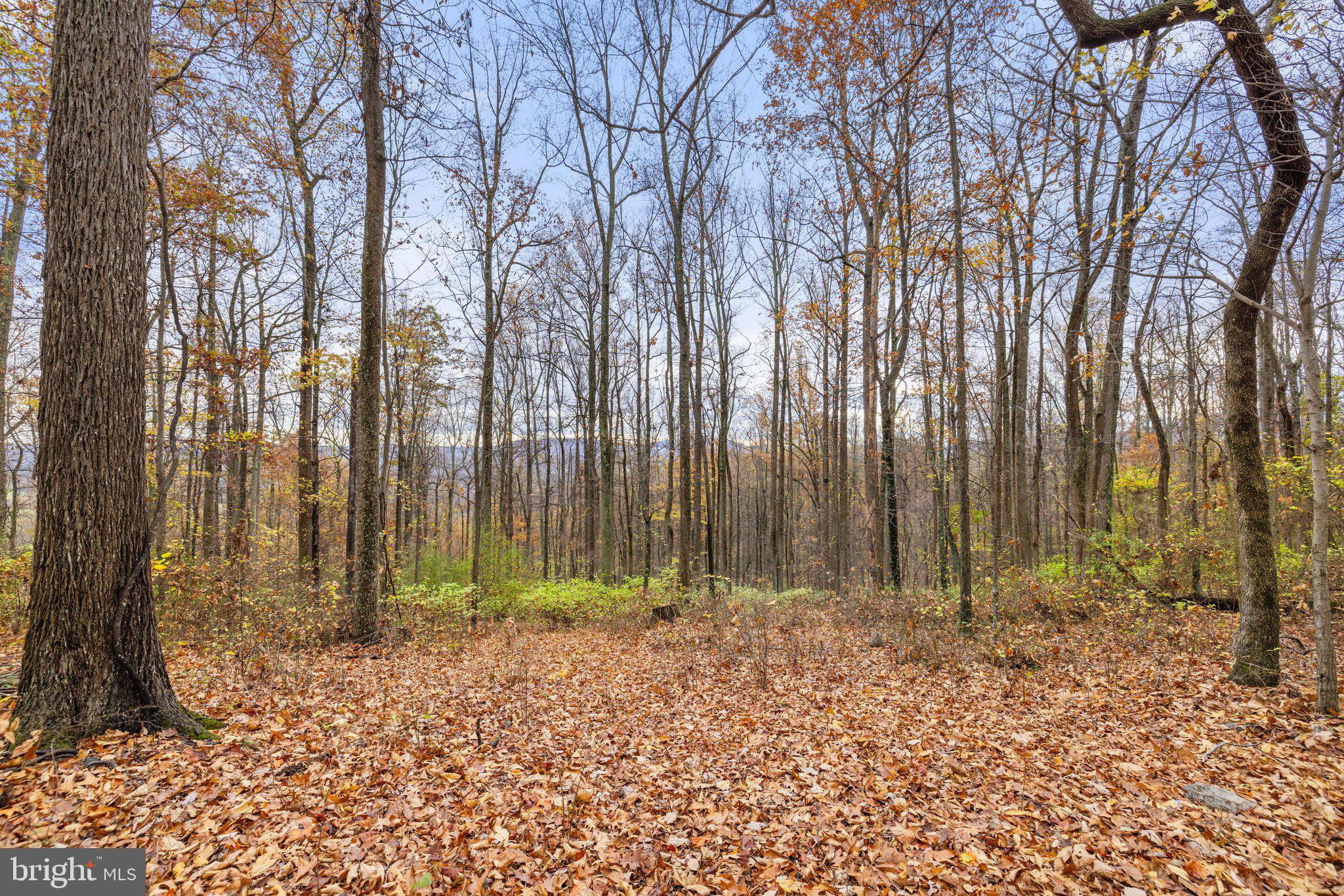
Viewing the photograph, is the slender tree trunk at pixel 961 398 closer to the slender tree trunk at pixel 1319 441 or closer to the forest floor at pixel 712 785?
the forest floor at pixel 712 785

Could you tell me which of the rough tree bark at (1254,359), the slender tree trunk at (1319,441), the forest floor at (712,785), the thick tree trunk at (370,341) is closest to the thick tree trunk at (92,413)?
the forest floor at (712,785)

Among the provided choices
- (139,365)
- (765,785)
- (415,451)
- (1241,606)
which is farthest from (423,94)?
(415,451)

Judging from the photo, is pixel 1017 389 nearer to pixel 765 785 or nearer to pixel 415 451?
pixel 765 785

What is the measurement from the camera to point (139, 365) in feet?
A: 12.2

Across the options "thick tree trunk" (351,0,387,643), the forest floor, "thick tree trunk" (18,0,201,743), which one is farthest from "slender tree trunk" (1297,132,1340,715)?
"thick tree trunk" (351,0,387,643)

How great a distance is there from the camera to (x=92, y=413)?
11.3 feet

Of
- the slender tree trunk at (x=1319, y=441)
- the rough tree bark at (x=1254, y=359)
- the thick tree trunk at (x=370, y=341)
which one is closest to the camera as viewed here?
the slender tree trunk at (x=1319, y=441)

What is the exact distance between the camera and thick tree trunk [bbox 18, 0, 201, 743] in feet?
11.1

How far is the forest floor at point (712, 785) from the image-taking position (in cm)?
271

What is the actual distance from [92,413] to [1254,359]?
31.4 feet

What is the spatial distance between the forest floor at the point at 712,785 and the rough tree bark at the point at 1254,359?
18.7 inches

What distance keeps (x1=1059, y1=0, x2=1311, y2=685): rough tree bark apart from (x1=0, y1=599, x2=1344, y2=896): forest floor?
47 cm

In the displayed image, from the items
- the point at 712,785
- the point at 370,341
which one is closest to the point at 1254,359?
the point at 712,785

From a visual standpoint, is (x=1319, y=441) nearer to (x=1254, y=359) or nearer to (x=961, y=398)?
(x=1254, y=359)
